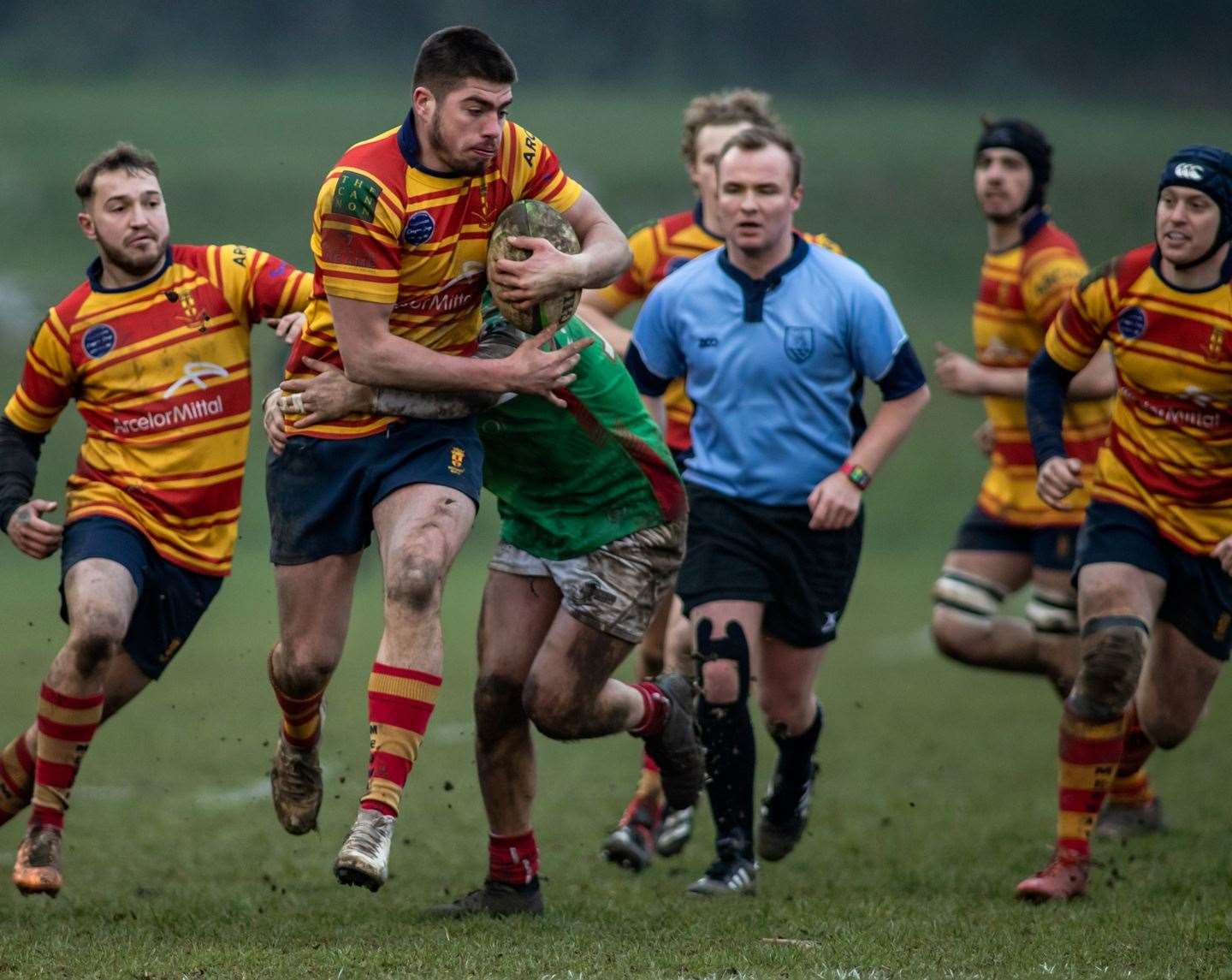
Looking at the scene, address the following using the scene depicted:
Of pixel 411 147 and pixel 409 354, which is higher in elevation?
pixel 411 147

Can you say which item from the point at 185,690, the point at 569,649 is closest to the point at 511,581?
the point at 569,649

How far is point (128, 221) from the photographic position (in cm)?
643

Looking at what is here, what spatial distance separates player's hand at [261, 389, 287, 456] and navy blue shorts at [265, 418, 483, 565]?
21 millimetres

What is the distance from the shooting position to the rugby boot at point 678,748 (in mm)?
6344

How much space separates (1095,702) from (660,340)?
2.00m

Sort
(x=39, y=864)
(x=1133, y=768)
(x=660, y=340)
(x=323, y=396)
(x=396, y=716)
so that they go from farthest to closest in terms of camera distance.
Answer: (x=1133, y=768) → (x=660, y=340) → (x=39, y=864) → (x=323, y=396) → (x=396, y=716)

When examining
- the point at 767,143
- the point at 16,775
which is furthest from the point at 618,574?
the point at 16,775

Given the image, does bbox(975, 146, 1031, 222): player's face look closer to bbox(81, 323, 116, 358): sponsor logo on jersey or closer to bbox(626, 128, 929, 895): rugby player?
bbox(626, 128, 929, 895): rugby player

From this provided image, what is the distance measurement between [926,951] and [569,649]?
4.57 ft

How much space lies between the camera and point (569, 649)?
5.89 m

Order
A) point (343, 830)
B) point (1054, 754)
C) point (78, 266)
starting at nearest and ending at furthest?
point (343, 830) → point (1054, 754) → point (78, 266)

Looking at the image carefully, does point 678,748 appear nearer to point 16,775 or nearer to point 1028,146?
point 16,775

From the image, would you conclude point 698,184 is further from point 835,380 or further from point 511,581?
point 511,581

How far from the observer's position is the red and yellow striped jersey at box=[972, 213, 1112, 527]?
838 centimetres
